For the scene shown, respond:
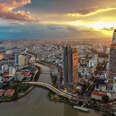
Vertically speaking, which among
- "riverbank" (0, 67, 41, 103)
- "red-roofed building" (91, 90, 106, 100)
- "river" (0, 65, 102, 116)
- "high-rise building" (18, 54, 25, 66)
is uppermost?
"high-rise building" (18, 54, 25, 66)

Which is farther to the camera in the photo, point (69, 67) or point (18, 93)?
point (69, 67)

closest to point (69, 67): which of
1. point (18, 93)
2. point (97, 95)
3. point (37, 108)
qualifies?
point (97, 95)

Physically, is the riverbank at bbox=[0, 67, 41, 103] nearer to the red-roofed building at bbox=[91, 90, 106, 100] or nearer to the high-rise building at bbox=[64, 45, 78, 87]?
the high-rise building at bbox=[64, 45, 78, 87]

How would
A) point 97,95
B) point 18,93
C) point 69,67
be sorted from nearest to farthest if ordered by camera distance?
point 97,95 < point 18,93 < point 69,67

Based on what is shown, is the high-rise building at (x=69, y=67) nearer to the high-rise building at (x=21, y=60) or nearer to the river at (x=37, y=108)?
the river at (x=37, y=108)

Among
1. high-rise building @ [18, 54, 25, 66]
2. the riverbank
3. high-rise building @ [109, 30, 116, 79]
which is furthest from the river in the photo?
high-rise building @ [18, 54, 25, 66]

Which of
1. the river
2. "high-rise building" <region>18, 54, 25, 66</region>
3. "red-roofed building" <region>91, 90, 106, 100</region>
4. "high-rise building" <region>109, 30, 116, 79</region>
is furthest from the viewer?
"high-rise building" <region>18, 54, 25, 66</region>

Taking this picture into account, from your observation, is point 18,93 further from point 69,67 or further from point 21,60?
point 21,60

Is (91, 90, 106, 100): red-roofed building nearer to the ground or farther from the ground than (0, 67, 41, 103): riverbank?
farther from the ground

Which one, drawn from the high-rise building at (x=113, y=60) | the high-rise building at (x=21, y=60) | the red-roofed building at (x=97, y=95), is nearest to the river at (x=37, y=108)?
the red-roofed building at (x=97, y=95)

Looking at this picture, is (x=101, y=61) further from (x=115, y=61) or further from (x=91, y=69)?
(x=115, y=61)

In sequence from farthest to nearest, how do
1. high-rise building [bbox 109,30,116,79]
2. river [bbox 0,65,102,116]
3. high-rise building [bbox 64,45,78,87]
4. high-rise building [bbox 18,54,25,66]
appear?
high-rise building [bbox 18,54,25,66] → high-rise building [bbox 109,30,116,79] → high-rise building [bbox 64,45,78,87] → river [bbox 0,65,102,116]

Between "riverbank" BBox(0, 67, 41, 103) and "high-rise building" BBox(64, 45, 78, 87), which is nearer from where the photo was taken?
"riverbank" BBox(0, 67, 41, 103)

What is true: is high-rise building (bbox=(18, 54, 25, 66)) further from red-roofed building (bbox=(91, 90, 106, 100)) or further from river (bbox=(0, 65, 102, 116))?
red-roofed building (bbox=(91, 90, 106, 100))
